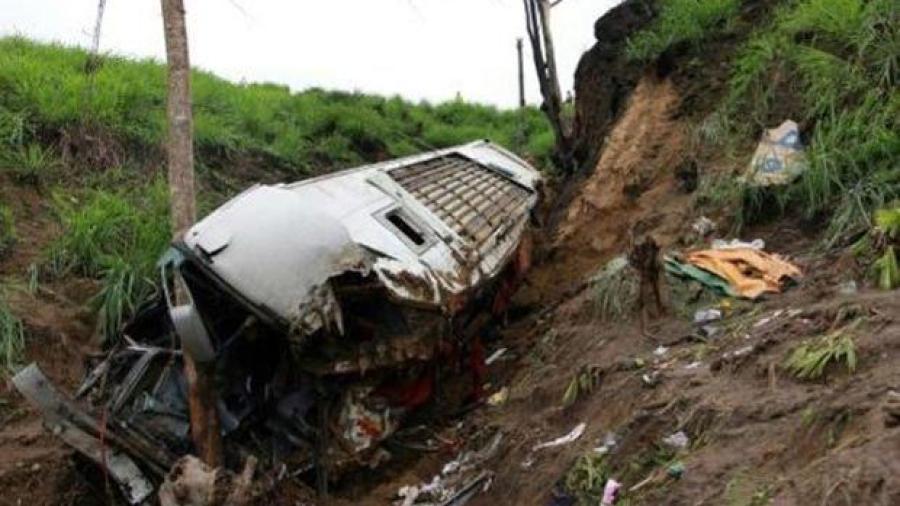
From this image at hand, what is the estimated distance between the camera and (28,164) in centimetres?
941

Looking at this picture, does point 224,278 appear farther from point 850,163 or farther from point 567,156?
point 567,156

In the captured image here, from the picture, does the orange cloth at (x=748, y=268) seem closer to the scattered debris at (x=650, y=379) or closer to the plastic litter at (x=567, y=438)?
the scattered debris at (x=650, y=379)

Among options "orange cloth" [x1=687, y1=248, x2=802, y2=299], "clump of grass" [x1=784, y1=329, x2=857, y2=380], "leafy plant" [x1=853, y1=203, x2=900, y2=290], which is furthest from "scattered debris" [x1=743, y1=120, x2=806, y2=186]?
"clump of grass" [x1=784, y1=329, x2=857, y2=380]

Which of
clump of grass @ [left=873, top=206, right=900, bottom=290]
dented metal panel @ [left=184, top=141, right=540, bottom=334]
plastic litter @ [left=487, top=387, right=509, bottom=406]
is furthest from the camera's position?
plastic litter @ [left=487, top=387, right=509, bottom=406]

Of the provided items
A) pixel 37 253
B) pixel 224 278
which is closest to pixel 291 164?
pixel 37 253

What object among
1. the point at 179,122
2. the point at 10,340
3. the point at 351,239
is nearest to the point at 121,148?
the point at 10,340

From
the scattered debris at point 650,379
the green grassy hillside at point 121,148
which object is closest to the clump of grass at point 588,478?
the scattered debris at point 650,379

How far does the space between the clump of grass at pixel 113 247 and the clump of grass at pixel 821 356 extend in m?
5.17

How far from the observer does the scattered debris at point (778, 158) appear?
7578 millimetres

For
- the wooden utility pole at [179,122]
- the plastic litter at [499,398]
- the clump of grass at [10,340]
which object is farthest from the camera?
the clump of grass at [10,340]

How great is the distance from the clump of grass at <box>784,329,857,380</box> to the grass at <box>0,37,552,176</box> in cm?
769

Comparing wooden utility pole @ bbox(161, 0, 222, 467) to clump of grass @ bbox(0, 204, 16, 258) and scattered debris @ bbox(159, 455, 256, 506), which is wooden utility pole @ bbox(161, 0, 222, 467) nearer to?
scattered debris @ bbox(159, 455, 256, 506)

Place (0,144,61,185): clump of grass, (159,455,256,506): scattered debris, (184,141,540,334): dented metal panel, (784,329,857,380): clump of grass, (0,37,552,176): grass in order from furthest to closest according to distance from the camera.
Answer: (0,37,552,176): grass → (0,144,61,185): clump of grass → (184,141,540,334): dented metal panel → (159,455,256,506): scattered debris → (784,329,857,380): clump of grass

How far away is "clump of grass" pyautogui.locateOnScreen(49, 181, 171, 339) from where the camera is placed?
25.9 feet
